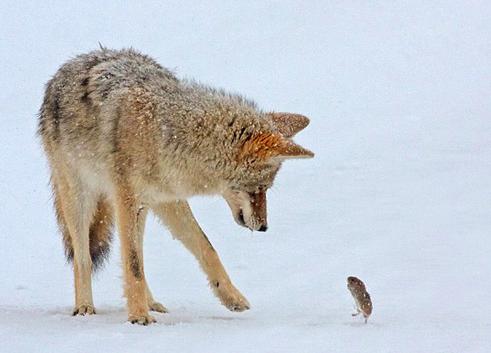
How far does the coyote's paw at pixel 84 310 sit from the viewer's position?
6789 millimetres

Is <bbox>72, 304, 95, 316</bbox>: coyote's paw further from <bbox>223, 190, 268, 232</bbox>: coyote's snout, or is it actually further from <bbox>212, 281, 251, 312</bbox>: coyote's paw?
<bbox>223, 190, 268, 232</bbox>: coyote's snout

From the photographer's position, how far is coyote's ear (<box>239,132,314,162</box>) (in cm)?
605

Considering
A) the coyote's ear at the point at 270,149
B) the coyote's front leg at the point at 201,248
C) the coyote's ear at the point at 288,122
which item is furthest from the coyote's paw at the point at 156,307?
the coyote's ear at the point at 288,122

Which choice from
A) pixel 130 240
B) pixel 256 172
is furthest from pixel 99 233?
pixel 256 172

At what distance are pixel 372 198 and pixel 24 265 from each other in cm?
341

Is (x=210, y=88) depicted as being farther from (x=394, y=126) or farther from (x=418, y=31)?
(x=418, y=31)

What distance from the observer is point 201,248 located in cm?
706

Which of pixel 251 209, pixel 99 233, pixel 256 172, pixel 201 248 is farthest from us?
pixel 99 233

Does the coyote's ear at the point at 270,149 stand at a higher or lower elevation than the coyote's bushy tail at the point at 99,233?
higher

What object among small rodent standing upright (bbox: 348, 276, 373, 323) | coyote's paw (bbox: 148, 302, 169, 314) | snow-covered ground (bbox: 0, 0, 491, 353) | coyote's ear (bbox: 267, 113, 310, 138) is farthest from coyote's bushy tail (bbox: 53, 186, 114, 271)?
small rodent standing upright (bbox: 348, 276, 373, 323)

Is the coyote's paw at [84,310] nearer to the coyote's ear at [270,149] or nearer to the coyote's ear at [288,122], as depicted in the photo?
the coyote's ear at [270,149]

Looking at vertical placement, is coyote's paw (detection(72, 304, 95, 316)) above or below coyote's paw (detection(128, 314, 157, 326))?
above

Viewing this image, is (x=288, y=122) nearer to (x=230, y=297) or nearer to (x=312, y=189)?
(x=230, y=297)

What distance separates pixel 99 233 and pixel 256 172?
5.26 ft
